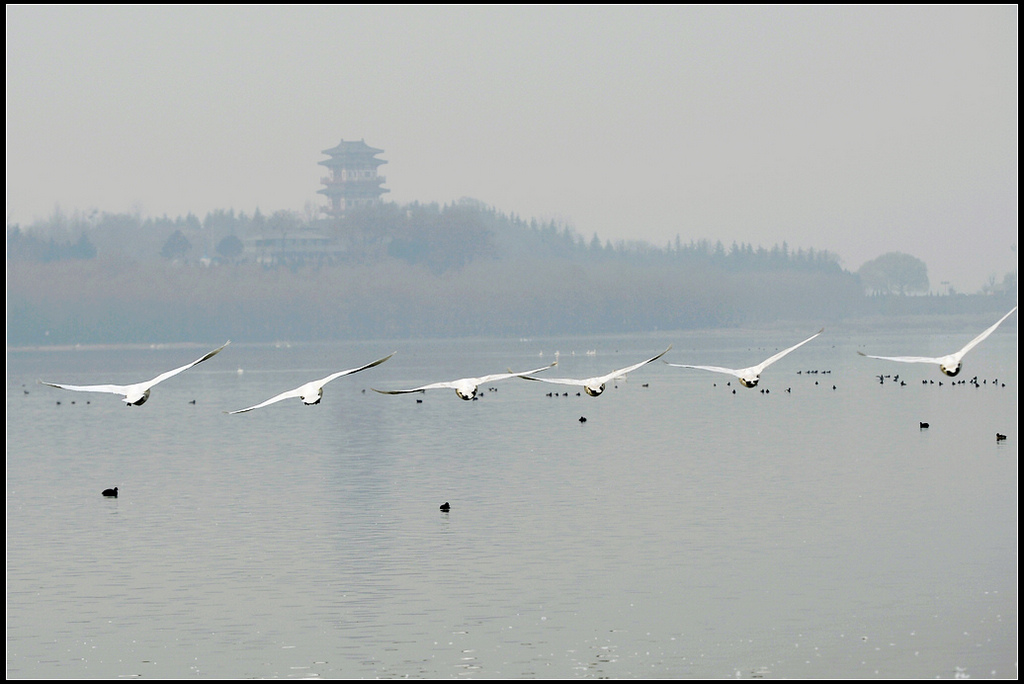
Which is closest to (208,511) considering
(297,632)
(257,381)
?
(297,632)

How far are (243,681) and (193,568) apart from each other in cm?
1362

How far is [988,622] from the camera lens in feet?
120

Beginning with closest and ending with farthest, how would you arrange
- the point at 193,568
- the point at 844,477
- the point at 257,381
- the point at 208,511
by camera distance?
the point at 193,568, the point at 208,511, the point at 844,477, the point at 257,381

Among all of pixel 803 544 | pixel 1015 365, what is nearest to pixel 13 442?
pixel 803 544

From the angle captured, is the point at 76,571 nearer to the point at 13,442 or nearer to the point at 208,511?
the point at 208,511

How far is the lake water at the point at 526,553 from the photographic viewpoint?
34719 mm

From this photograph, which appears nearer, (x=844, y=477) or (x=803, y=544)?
(x=803, y=544)

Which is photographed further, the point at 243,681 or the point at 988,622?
the point at 988,622

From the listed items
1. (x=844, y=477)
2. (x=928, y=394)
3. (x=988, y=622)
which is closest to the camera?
(x=988, y=622)

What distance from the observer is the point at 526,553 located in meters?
47.2

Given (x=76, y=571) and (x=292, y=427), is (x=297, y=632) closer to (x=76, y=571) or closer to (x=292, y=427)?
(x=76, y=571)

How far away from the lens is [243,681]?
32688mm

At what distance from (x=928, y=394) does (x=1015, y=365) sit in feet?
216

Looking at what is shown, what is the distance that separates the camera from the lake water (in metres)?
34.7
